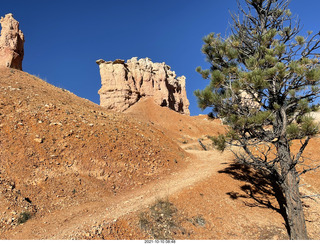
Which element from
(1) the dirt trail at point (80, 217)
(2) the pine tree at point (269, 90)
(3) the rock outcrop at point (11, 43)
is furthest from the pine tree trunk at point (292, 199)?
(3) the rock outcrop at point (11, 43)

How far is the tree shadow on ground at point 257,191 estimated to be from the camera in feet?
28.6

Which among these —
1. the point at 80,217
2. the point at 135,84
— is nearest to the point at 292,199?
the point at 80,217

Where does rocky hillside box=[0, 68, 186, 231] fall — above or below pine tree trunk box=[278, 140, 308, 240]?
above

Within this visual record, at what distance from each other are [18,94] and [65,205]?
31.4 feet

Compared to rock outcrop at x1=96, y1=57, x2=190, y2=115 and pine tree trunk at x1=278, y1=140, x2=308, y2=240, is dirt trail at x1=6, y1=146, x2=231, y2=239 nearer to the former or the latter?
pine tree trunk at x1=278, y1=140, x2=308, y2=240

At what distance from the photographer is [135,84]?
1982 inches

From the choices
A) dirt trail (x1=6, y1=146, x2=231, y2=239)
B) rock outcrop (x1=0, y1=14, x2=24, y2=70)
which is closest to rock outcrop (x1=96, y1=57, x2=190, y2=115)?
rock outcrop (x1=0, y1=14, x2=24, y2=70)

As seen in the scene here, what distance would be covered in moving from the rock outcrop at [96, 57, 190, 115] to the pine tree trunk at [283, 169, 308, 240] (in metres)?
41.8

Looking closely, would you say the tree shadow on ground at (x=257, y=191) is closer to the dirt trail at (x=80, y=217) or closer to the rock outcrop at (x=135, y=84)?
the dirt trail at (x=80, y=217)

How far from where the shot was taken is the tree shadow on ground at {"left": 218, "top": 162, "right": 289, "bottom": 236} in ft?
28.6

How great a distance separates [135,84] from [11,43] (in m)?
27.9

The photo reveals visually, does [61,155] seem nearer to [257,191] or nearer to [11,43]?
[257,191]

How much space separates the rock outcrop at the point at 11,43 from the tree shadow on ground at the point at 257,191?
28370mm
